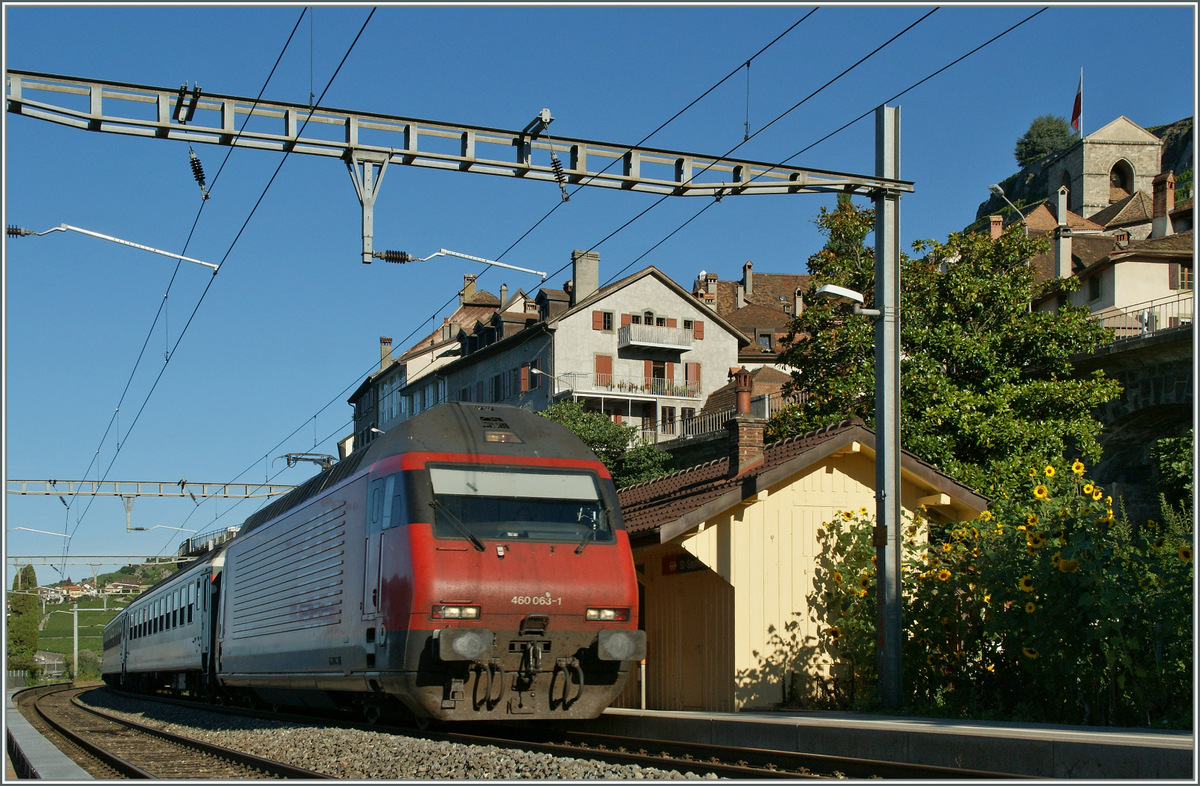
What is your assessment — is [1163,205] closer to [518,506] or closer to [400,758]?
[518,506]

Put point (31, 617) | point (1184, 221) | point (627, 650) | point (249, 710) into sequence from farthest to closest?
point (31, 617), point (1184, 221), point (249, 710), point (627, 650)

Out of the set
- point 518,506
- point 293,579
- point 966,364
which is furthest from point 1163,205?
point 518,506

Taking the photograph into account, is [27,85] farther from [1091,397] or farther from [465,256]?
[1091,397]

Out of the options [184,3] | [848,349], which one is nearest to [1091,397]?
[848,349]

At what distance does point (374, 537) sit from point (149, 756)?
3.67 m

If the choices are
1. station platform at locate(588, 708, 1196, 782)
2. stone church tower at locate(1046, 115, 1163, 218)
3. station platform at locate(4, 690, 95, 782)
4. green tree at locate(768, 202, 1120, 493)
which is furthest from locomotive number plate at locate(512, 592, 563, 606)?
stone church tower at locate(1046, 115, 1163, 218)

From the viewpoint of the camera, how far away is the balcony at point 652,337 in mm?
60375

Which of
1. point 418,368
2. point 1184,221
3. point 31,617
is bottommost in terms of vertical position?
point 31,617

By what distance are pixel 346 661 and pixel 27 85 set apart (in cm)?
676

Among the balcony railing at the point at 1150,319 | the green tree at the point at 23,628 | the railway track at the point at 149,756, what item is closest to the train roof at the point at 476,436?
the railway track at the point at 149,756

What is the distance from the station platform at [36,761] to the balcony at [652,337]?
4640 centimetres

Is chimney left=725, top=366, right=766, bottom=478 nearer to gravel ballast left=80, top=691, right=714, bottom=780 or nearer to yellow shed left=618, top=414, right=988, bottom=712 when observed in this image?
yellow shed left=618, top=414, right=988, bottom=712

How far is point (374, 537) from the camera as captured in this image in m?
12.9

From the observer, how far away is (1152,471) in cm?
3722
